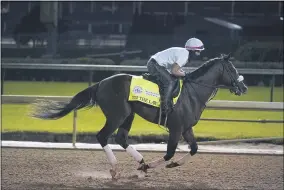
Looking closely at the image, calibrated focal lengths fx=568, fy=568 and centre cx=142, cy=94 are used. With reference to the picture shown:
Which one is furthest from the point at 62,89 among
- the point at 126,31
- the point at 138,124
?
the point at 126,31

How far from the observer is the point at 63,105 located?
6184mm

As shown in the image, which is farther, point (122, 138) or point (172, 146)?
point (122, 138)

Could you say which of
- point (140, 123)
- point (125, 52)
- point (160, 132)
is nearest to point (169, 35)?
point (125, 52)

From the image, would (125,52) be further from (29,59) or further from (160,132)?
(160,132)

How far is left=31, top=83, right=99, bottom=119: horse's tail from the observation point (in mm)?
6082

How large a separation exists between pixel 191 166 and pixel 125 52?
26.4ft

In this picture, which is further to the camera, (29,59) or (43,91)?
(29,59)

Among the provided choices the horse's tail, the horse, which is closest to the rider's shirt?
the horse

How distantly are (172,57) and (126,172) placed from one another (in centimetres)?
144

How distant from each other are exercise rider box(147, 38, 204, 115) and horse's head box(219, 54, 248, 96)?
400 millimetres

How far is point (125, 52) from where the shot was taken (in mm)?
14609

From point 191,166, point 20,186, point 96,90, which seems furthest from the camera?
point 191,166

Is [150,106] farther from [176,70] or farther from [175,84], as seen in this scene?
[176,70]

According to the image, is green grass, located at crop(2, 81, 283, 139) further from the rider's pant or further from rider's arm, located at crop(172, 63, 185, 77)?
rider's arm, located at crop(172, 63, 185, 77)
